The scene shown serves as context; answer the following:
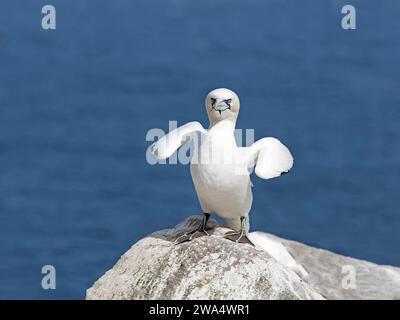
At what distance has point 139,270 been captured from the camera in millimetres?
9109

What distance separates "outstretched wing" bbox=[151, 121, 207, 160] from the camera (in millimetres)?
9164

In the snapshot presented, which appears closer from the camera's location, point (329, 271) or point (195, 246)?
point (195, 246)

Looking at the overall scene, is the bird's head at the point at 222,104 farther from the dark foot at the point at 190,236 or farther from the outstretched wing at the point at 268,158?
the dark foot at the point at 190,236

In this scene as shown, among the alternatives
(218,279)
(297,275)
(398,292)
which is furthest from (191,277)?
(398,292)

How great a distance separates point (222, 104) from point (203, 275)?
1.16 metres

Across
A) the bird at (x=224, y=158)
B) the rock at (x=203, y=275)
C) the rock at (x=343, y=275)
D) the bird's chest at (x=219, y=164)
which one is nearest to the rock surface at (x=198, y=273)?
the rock at (x=203, y=275)

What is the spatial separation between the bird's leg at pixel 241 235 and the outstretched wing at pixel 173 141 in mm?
692

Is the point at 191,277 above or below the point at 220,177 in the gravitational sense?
below

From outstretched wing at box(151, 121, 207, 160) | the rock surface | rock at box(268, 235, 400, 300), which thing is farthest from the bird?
rock at box(268, 235, 400, 300)

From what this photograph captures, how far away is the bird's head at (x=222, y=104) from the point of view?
9055mm
